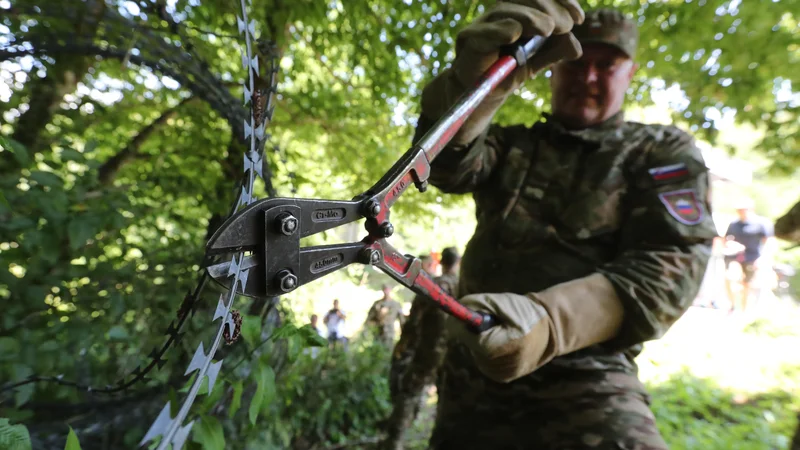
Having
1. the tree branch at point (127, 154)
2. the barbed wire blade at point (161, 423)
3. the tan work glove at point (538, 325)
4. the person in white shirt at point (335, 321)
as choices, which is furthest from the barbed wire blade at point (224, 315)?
the person in white shirt at point (335, 321)

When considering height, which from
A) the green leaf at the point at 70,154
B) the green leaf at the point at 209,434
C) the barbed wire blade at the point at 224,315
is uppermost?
the green leaf at the point at 70,154

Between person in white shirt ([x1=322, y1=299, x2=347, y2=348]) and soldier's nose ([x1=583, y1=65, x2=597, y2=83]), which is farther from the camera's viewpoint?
person in white shirt ([x1=322, y1=299, x2=347, y2=348])

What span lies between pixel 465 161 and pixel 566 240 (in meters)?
0.40

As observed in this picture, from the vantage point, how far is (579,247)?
129 cm

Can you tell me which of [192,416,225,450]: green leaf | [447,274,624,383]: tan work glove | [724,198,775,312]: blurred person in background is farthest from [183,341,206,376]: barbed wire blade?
[724,198,775,312]: blurred person in background

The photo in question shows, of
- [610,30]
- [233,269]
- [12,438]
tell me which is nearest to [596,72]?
[610,30]

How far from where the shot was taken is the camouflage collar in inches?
53.9

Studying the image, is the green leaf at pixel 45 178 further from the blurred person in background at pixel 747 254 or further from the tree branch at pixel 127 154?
the blurred person in background at pixel 747 254

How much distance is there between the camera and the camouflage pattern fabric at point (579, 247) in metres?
1.13

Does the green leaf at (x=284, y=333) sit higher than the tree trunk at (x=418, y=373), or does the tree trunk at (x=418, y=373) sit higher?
the green leaf at (x=284, y=333)

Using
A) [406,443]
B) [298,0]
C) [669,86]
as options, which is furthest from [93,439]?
[669,86]

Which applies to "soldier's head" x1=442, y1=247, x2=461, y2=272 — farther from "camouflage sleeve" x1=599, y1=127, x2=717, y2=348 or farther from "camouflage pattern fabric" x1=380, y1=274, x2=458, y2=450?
"camouflage sleeve" x1=599, y1=127, x2=717, y2=348

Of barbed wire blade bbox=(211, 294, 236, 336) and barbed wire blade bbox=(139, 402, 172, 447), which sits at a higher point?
barbed wire blade bbox=(211, 294, 236, 336)

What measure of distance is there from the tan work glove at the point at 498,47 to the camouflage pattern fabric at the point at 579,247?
9 cm
